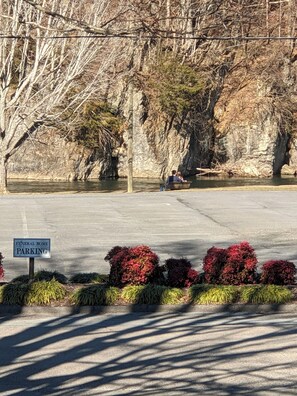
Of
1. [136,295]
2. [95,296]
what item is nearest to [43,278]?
[95,296]

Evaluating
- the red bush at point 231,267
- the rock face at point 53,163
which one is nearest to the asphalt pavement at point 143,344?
the red bush at point 231,267

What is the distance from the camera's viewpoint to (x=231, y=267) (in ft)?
51.6

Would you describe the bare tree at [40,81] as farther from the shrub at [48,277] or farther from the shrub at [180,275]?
the shrub at [180,275]

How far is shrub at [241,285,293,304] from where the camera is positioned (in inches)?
574

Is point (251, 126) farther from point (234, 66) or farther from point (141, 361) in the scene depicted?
point (141, 361)

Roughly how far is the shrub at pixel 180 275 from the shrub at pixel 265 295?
128 cm

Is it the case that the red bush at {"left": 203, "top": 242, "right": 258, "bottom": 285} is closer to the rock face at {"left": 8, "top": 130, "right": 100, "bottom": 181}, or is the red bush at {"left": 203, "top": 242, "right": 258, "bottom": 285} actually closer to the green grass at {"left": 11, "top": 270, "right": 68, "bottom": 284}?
the green grass at {"left": 11, "top": 270, "right": 68, "bottom": 284}

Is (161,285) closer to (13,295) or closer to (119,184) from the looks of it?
(13,295)

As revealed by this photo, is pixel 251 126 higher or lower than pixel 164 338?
higher

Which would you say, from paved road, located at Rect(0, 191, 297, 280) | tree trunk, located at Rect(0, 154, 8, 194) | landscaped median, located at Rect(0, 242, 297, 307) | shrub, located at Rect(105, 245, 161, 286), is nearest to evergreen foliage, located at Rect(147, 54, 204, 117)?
tree trunk, located at Rect(0, 154, 8, 194)

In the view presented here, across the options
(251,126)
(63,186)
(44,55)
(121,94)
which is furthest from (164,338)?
(251,126)

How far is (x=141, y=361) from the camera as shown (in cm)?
1062

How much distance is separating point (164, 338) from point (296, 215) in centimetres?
1889

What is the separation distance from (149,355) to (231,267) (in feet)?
16.4
